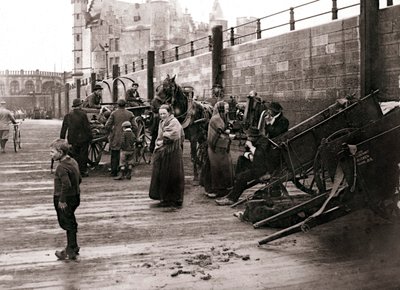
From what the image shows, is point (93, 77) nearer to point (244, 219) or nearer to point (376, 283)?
point (244, 219)

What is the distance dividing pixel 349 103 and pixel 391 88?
4182mm

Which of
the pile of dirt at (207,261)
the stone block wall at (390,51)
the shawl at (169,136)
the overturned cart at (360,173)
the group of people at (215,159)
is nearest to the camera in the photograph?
the pile of dirt at (207,261)

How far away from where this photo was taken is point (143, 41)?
72500mm

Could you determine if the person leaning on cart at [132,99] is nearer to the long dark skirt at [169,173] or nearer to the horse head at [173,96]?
the horse head at [173,96]

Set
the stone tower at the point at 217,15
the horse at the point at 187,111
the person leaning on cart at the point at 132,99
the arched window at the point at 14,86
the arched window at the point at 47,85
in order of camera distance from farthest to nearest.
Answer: the arched window at the point at 47,85 < the arched window at the point at 14,86 < the stone tower at the point at 217,15 < the person leaning on cart at the point at 132,99 < the horse at the point at 187,111

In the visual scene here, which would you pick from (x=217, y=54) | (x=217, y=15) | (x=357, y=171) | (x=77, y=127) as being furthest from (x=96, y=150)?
(x=217, y=15)

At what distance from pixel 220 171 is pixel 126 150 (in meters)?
3.03

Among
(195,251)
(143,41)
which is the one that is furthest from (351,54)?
(143,41)

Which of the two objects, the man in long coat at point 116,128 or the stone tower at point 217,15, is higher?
the stone tower at point 217,15

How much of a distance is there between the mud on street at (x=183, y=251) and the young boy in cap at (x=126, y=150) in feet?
8.77

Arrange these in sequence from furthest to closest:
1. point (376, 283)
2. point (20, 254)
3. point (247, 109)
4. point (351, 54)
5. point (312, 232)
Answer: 1. point (247, 109)
2. point (351, 54)
3. point (312, 232)
4. point (20, 254)
5. point (376, 283)

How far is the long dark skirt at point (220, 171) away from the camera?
909cm

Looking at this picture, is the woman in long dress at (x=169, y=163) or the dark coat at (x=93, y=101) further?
the dark coat at (x=93, y=101)

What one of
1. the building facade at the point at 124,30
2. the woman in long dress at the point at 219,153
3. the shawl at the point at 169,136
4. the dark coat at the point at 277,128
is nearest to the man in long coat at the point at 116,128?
the woman in long dress at the point at 219,153
